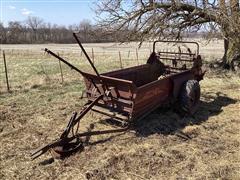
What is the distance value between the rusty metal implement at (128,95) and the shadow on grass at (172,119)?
0.26m

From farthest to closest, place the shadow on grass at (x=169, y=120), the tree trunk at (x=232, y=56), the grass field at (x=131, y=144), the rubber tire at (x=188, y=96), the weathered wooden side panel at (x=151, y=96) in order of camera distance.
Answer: the tree trunk at (x=232, y=56)
the rubber tire at (x=188, y=96)
the shadow on grass at (x=169, y=120)
the weathered wooden side panel at (x=151, y=96)
the grass field at (x=131, y=144)

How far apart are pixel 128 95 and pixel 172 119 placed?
1.66 m

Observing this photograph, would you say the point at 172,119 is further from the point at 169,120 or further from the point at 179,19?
the point at 179,19

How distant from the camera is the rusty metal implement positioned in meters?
5.28

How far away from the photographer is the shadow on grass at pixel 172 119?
6320mm

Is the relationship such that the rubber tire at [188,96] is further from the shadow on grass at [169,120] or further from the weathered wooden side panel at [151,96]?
the weathered wooden side panel at [151,96]

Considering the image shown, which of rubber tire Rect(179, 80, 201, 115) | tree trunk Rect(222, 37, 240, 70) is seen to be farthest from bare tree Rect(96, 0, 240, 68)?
rubber tire Rect(179, 80, 201, 115)

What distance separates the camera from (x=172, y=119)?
6.98m

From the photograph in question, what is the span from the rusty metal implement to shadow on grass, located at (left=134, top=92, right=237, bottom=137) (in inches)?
10.4

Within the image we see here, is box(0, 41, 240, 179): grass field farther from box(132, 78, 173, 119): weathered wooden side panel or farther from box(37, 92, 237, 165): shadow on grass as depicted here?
box(132, 78, 173, 119): weathered wooden side panel

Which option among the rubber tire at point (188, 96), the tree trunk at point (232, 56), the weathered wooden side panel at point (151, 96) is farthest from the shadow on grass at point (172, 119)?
the tree trunk at point (232, 56)

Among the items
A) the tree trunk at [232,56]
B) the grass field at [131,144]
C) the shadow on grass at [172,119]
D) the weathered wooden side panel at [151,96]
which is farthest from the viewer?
the tree trunk at [232,56]

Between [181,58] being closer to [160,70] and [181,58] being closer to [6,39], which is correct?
[160,70]

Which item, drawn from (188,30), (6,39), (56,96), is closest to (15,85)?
(56,96)
